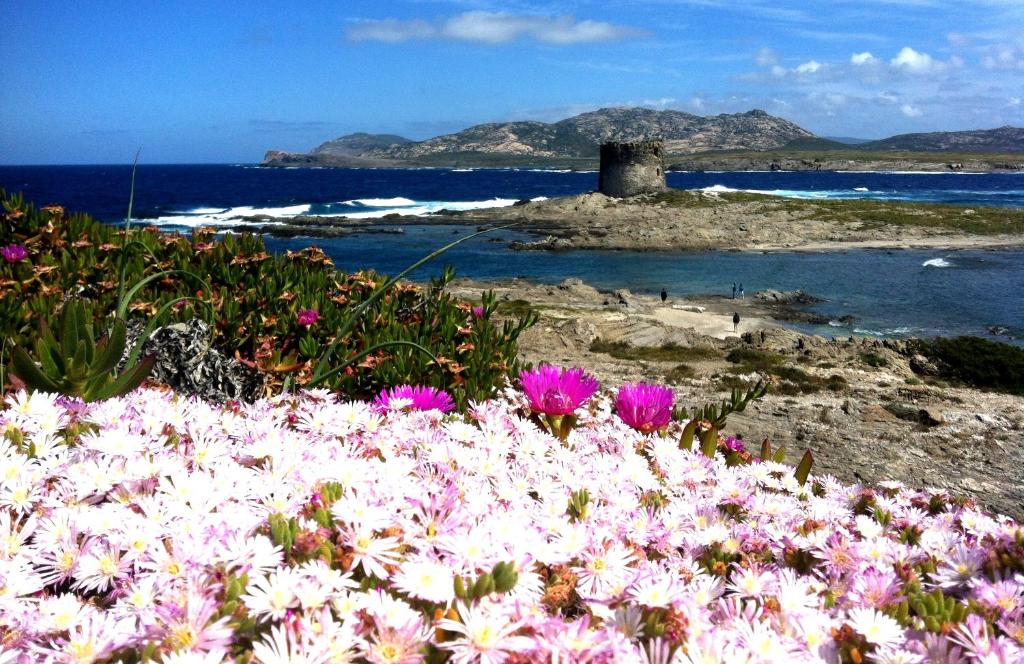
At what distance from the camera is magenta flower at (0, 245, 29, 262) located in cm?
543

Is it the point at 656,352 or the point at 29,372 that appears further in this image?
the point at 656,352

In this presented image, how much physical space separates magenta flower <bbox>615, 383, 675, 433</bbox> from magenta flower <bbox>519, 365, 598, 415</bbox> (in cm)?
27

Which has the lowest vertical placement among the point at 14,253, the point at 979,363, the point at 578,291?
the point at 979,363

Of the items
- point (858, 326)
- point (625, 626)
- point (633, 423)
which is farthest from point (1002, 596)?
point (858, 326)

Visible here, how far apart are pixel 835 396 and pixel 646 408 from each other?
11.7 metres

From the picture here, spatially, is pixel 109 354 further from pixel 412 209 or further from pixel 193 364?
pixel 412 209

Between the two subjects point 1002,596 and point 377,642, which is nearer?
point 377,642

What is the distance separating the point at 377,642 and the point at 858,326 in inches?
1125

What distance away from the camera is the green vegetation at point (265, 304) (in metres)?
4.27

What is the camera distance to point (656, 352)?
17141 mm

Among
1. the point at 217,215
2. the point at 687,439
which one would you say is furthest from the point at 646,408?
the point at 217,215

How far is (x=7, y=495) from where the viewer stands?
4.71ft

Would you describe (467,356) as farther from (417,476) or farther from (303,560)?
(303,560)

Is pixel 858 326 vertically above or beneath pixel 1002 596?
beneath
